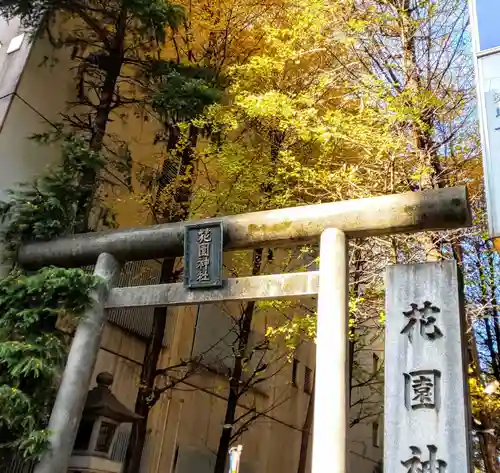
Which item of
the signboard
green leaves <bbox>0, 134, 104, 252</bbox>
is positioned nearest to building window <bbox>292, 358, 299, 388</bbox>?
green leaves <bbox>0, 134, 104, 252</bbox>

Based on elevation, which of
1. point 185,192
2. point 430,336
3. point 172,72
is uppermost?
point 172,72

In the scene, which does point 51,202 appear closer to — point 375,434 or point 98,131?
point 98,131

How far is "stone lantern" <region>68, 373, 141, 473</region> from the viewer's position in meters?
8.01

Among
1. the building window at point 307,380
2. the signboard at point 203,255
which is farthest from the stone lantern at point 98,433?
the building window at point 307,380

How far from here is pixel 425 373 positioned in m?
5.83

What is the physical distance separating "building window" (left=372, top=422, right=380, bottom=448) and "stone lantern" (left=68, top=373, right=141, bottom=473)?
716 inches

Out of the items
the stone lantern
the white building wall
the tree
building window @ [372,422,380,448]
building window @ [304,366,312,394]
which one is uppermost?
the white building wall

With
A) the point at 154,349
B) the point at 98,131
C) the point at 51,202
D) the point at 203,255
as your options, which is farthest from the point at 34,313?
the point at 98,131

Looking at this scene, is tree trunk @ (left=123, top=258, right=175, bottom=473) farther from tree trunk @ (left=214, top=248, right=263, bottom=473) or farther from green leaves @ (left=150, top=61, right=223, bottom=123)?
green leaves @ (left=150, top=61, right=223, bottom=123)

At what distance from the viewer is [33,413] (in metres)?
7.46

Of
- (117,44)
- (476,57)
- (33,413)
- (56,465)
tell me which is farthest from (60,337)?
(476,57)

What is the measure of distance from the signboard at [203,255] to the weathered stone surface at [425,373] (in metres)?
2.40

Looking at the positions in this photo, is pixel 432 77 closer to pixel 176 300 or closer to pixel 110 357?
pixel 176 300

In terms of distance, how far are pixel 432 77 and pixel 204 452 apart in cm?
1137
